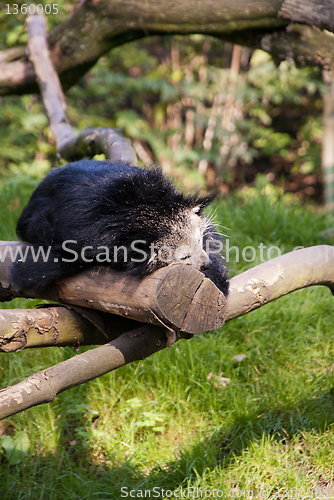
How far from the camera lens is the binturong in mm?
1539

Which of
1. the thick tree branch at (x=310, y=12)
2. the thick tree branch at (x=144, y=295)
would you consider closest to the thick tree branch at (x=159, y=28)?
→ the thick tree branch at (x=310, y=12)

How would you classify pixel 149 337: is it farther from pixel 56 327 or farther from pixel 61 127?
pixel 61 127

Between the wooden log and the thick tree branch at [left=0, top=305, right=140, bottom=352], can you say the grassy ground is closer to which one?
the thick tree branch at [left=0, top=305, right=140, bottom=352]

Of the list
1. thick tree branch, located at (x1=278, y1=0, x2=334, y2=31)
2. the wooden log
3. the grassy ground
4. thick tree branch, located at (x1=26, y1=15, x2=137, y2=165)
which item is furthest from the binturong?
thick tree branch, located at (x1=278, y1=0, x2=334, y2=31)

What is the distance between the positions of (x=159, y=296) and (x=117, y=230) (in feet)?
1.19

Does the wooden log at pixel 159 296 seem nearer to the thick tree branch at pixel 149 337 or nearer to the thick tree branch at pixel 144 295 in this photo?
the thick tree branch at pixel 144 295

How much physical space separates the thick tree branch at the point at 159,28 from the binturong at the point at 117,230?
1.80 meters

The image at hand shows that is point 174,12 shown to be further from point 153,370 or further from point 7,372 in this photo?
point 7,372

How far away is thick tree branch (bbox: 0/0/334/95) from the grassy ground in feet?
5.96

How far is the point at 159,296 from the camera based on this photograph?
1312 millimetres

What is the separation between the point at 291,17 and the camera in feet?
9.29

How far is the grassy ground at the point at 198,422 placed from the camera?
2.04 meters

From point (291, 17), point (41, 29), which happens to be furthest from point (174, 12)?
point (41, 29)

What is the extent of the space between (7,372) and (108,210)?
146 centimetres
